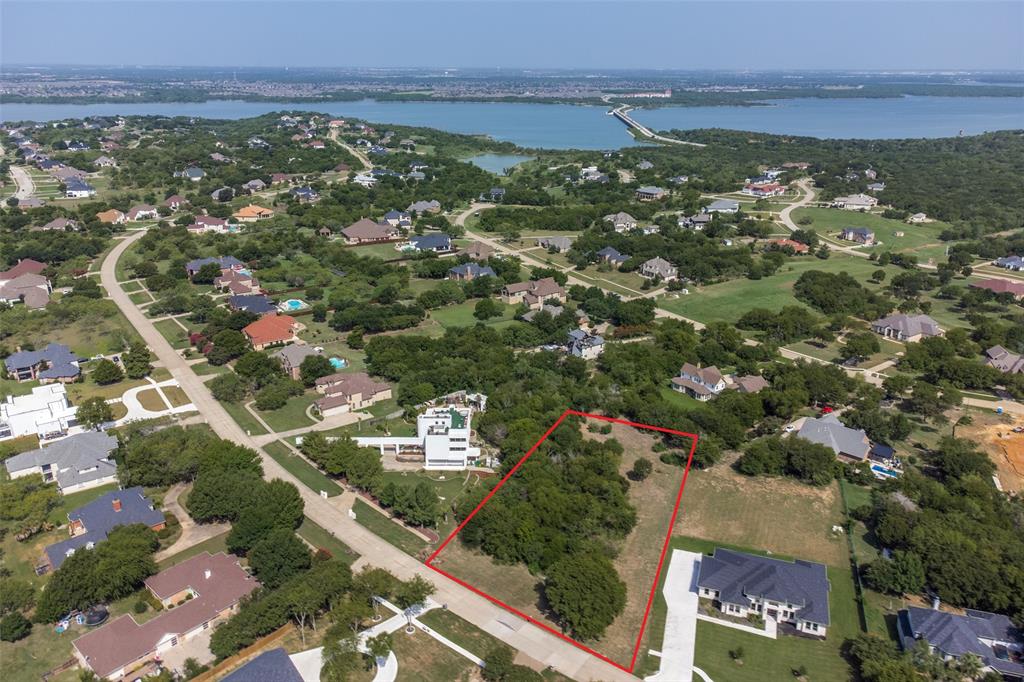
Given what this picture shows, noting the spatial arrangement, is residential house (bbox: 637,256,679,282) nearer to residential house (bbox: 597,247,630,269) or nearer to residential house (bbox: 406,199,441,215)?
residential house (bbox: 597,247,630,269)

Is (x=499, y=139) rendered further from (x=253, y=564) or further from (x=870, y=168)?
(x=253, y=564)

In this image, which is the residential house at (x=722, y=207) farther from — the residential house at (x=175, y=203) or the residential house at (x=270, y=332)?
the residential house at (x=175, y=203)

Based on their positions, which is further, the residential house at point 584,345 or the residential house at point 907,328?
the residential house at point 907,328

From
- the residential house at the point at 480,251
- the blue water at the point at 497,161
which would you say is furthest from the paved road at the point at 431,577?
the blue water at the point at 497,161

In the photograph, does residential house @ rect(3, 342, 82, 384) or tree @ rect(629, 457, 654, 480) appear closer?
tree @ rect(629, 457, 654, 480)

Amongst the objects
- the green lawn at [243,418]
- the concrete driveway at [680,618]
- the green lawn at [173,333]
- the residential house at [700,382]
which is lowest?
the green lawn at [173,333]

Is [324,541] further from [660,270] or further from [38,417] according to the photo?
[660,270]

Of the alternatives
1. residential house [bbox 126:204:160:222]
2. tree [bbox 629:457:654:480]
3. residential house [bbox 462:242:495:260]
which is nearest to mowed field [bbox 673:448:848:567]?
tree [bbox 629:457:654:480]

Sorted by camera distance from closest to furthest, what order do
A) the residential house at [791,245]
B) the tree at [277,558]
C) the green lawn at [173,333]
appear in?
the tree at [277,558], the green lawn at [173,333], the residential house at [791,245]
